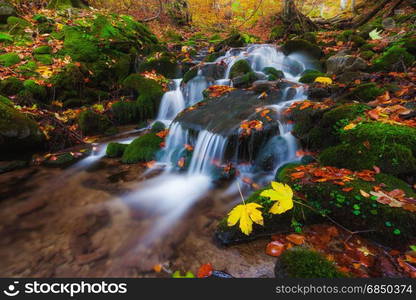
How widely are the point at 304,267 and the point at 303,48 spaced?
942 cm

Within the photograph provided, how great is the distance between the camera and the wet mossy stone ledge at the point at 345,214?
2.31 m

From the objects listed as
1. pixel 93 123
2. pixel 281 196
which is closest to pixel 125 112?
pixel 93 123

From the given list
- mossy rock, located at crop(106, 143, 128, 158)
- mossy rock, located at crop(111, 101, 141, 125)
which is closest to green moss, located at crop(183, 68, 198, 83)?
mossy rock, located at crop(111, 101, 141, 125)

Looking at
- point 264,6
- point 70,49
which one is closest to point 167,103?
point 70,49

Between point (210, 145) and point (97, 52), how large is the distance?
636 centimetres

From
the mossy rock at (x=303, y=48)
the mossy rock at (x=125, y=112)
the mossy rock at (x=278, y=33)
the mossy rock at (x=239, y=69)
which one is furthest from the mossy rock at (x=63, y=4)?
Answer: the mossy rock at (x=278, y=33)

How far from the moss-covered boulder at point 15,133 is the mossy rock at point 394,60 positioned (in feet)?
28.5

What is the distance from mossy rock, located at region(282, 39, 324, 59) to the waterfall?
5137 mm

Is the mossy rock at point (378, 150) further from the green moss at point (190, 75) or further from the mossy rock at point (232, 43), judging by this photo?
the mossy rock at point (232, 43)

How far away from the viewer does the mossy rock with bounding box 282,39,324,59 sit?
28.8 feet

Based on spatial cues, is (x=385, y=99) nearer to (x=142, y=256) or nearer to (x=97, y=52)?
(x=142, y=256)

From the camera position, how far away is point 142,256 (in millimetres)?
2742

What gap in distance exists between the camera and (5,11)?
8.33m

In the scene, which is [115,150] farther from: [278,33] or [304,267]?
[278,33]
